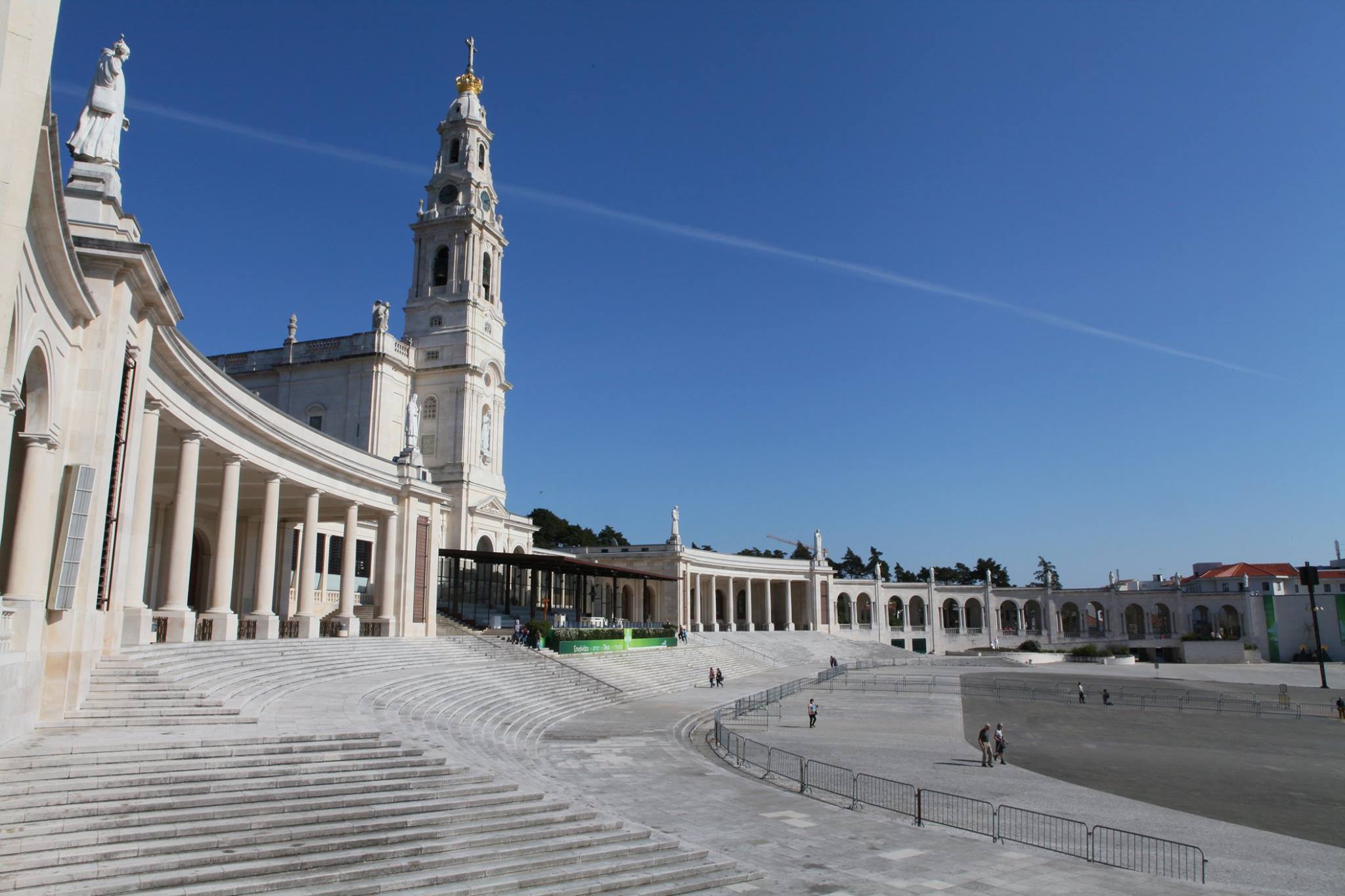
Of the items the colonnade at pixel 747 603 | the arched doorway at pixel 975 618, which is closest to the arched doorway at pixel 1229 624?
the arched doorway at pixel 975 618

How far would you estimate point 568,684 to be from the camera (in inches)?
1391

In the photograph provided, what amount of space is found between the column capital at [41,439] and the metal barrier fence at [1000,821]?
629 inches

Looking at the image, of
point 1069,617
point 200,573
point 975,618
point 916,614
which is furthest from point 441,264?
point 1069,617

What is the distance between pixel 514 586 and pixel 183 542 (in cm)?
3819

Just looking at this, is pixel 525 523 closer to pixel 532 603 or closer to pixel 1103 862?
pixel 532 603

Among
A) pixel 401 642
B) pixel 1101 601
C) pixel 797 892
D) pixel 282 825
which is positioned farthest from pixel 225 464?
pixel 1101 601

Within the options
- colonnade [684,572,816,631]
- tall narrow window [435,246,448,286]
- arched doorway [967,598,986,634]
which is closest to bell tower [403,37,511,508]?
tall narrow window [435,246,448,286]

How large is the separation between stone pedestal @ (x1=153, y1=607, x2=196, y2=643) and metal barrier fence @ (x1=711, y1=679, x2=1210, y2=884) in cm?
1510

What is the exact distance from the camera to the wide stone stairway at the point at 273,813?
35.3ft

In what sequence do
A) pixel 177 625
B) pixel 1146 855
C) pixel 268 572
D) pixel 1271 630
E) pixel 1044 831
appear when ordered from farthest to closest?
pixel 1271 630, pixel 268 572, pixel 177 625, pixel 1044 831, pixel 1146 855

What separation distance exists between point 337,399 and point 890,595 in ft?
224

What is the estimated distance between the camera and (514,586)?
2461 inches

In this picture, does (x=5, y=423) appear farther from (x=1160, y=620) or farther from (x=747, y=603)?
(x=1160, y=620)

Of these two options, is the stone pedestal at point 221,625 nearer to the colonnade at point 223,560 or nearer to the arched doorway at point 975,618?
the colonnade at point 223,560
